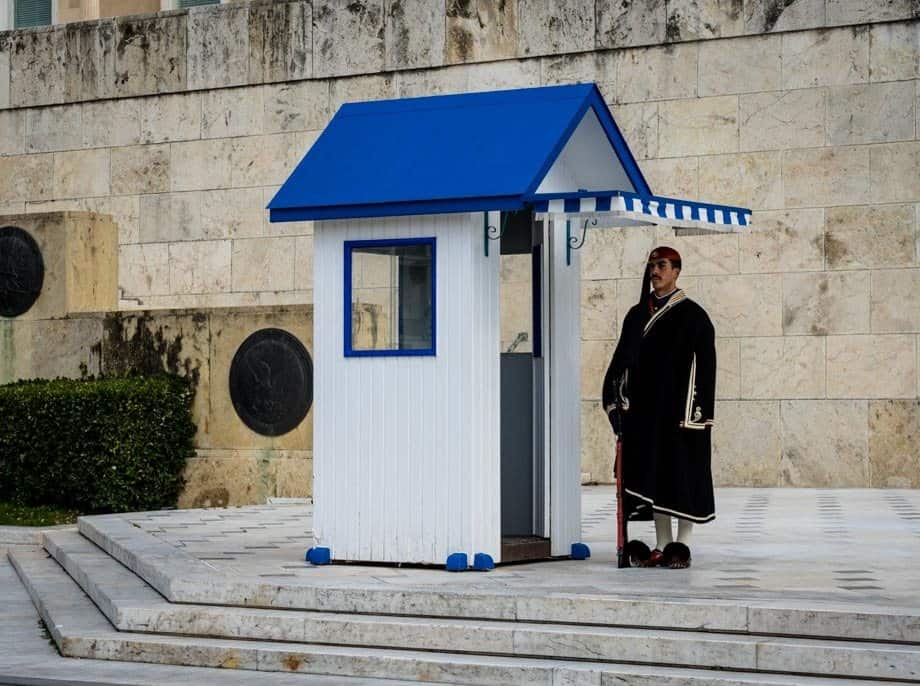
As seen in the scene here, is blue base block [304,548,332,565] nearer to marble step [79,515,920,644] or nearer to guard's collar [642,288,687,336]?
marble step [79,515,920,644]

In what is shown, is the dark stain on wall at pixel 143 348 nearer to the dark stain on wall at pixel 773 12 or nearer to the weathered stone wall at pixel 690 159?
the weathered stone wall at pixel 690 159

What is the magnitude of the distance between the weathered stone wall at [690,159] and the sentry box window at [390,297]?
8056 millimetres

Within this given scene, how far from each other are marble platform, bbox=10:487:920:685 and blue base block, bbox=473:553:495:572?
0.17m

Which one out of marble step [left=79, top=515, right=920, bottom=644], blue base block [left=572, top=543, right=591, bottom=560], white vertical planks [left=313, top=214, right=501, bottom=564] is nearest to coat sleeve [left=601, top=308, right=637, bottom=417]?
white vertical planks [left=313, top=214, right=501, bottom=564]

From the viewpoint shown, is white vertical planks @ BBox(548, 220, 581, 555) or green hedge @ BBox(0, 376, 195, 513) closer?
white vertical planks @ BBox(548, 220, 581, 555)

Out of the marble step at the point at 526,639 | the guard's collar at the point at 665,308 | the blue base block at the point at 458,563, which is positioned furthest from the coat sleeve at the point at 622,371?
the marble step at the point at 526,639

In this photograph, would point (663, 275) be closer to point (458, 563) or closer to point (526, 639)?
point (458, 563)

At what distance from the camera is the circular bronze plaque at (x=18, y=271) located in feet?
65.0

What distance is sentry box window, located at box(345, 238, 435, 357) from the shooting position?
11289mm

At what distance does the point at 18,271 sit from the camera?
19.9 metres

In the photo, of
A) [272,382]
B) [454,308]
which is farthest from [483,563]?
[272,382]

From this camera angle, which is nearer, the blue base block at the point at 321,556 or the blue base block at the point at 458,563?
the blue base block at the point at 458,563

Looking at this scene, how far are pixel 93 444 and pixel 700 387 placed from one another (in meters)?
8.79

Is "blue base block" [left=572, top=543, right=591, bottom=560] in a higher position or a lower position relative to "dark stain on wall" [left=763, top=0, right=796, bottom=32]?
lower
